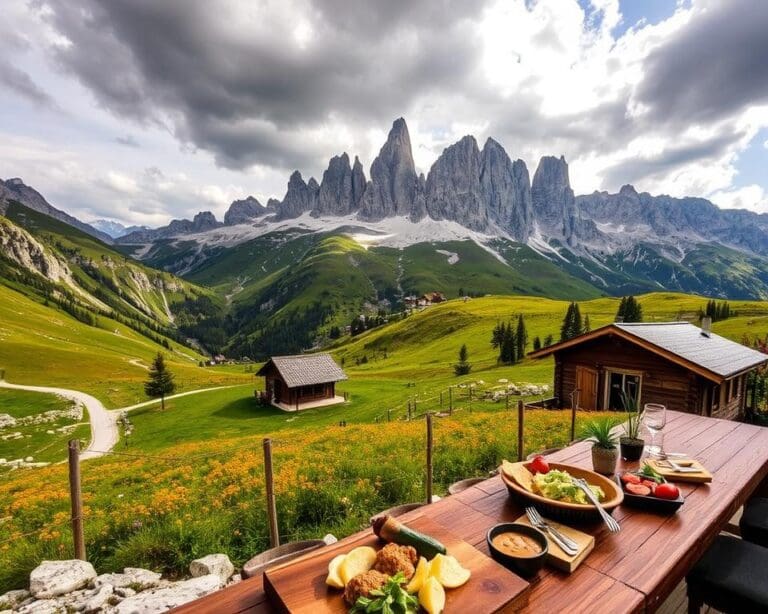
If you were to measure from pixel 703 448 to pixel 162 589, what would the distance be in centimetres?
879

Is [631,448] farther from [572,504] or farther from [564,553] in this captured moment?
[564,553]

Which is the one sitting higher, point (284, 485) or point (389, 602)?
point (389, 602)

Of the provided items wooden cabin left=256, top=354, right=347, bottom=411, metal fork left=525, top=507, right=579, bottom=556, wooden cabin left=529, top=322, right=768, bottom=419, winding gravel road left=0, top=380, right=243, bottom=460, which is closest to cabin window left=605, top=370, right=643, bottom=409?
wooden cabin left=529, top=322, right=768, bottom=419

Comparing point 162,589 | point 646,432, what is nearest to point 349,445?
point 162,589

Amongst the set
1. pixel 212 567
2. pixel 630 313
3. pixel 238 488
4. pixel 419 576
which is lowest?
pixel 630 313

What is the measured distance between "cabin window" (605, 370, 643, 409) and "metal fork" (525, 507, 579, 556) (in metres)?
23.5

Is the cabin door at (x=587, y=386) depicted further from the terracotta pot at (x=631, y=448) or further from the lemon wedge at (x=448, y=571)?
the lemon wedge at (x=448, y=571)

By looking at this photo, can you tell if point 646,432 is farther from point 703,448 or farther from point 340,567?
point 340,567

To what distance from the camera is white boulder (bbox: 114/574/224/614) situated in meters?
5.01

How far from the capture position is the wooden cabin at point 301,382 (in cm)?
4766

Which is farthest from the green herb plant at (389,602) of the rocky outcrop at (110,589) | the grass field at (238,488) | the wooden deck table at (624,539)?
the grass field at (238,488)

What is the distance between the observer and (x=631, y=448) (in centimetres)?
574

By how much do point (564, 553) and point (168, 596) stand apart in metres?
5.18

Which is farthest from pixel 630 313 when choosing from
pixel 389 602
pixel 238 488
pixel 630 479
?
pixel 389 602
